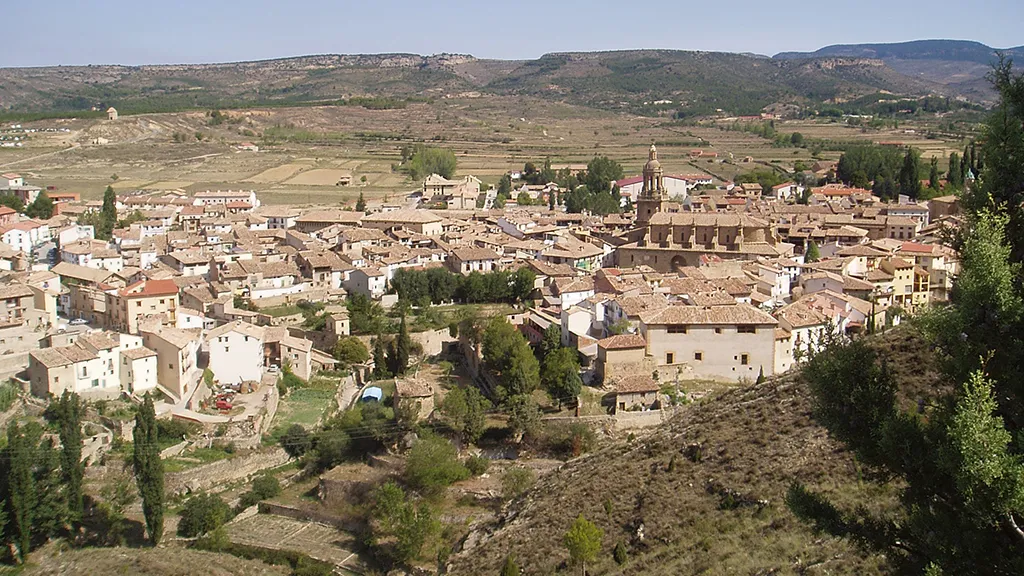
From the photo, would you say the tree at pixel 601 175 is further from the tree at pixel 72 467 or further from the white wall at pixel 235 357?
the tree at pixel 72 467

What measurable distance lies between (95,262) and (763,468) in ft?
83.5

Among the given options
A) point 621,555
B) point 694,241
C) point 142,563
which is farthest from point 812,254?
point 142,563

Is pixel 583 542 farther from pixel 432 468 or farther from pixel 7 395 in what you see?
pixel 7 395

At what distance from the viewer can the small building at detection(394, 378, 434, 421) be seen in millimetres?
19719

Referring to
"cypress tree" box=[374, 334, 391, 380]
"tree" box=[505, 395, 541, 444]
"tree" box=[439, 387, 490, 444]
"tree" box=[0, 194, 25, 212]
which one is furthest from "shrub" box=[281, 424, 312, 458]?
"tree" box=[0, 194, 25, 212]

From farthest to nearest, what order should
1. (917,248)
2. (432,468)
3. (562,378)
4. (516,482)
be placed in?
(917,248), (562,378), (432,468), (516,482)

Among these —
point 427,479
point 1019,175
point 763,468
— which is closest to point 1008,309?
point 1019,175

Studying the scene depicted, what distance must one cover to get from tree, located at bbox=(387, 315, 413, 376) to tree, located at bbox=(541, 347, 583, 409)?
4.42 m

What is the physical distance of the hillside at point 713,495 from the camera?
9750 mm

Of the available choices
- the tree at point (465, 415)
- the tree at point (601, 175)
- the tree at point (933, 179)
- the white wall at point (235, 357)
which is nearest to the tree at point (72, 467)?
the white wall at point (235, 357)

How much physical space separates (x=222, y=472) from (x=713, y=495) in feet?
36.7

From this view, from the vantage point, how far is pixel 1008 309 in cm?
502

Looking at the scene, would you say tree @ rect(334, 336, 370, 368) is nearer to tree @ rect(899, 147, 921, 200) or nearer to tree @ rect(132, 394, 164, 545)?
tree @ rect(132, 394, 164, 545)

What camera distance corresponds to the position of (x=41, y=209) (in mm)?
41781
